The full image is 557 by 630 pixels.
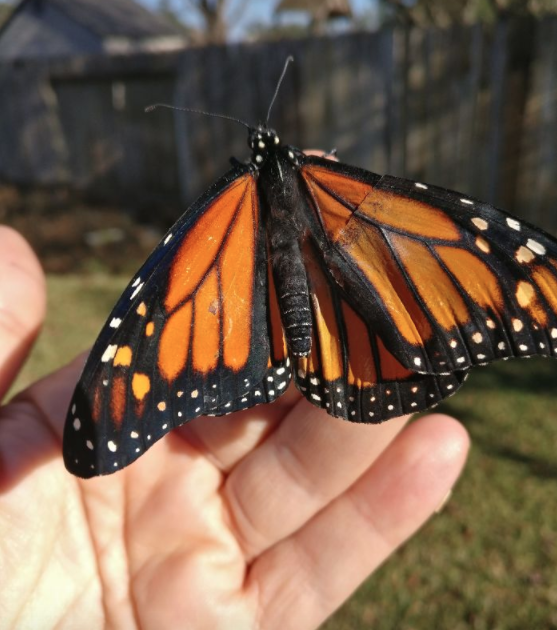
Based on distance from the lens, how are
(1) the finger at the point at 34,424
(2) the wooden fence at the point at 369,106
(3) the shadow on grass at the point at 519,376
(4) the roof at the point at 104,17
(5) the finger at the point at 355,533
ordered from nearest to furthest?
(1) the finger at the point at 34,424 < (5) the finger at the point at 355,533 < (3) the shadow on grass at the point at 519,376 < (2) the wooden fence at the point at 369,106 < (4) the roof at the point at 104,17

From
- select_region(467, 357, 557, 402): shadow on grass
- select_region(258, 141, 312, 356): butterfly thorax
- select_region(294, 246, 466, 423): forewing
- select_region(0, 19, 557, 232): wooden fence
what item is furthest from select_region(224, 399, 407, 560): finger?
select_region(0, 19, 557, 232): wooden fence

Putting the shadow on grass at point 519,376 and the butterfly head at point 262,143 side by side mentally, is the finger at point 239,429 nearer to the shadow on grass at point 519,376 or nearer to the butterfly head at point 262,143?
the butterfly head at point 262,143

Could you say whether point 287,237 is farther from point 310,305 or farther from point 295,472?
point 295,472

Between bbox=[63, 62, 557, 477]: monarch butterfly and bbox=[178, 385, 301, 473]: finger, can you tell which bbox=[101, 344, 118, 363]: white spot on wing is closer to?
bbox=[63, 62, 557, 477]: monarch butterfly

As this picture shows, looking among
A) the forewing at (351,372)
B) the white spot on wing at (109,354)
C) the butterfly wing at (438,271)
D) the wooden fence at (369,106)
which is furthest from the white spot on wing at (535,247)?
the wooden fence at (369,106)

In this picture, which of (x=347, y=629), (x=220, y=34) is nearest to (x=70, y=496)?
(x=347, y=629)

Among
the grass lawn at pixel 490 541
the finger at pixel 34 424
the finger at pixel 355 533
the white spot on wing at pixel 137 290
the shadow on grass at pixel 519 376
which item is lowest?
the grass lawn at pixel 490 541

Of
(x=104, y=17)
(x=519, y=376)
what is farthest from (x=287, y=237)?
(x=104, y=17)

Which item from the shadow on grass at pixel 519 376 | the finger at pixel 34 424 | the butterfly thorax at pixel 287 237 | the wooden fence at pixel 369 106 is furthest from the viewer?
the wooden fence at pixel 369 106
